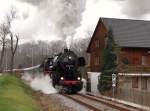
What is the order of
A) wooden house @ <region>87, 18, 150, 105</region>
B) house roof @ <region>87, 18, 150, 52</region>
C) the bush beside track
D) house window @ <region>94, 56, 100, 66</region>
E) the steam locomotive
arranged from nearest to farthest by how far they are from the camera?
1. the bush beside track
2. the steam locomotive
3. wooden house @ <region>87, 18, 150, 105</region>
4. house roof @ <region>87, 18, 150, 52</region>
5. house window @ <region>94, 56, 100, 66</region>

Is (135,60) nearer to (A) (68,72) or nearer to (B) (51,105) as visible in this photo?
(A) (68,72)

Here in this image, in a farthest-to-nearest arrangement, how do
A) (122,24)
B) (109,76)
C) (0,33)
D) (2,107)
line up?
(0,33)
(122,24)
(109,76)
(2,107)

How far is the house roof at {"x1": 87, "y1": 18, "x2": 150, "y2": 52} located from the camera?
50906 mm

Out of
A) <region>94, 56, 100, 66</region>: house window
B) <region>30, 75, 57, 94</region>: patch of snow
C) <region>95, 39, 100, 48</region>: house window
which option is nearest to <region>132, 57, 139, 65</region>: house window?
<region>94, 56, 100, 66</region>: house window

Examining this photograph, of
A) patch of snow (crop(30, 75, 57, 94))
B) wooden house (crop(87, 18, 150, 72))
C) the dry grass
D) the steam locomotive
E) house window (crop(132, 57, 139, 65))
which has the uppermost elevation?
wooden house (crop(87, 18, 150, 72))

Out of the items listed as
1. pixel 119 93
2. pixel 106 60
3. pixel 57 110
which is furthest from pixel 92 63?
pixel 57 110

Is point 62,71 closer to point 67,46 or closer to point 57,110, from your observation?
point 67,46

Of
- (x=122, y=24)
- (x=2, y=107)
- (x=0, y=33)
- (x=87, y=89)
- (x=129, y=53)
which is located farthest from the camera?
(x=0, y=33)

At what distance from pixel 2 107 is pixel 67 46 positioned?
28270 millimetres

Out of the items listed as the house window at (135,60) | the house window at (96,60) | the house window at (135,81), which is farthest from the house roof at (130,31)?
the house window at (96,60)

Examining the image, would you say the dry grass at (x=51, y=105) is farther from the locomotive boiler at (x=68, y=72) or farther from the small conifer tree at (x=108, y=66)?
the small conifer tree at (x=108, y=66)

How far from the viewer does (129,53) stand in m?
50.7

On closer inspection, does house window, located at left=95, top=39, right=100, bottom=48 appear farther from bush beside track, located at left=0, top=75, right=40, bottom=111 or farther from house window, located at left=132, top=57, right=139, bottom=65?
bush beside track, located at left=0, top=75, right=40, bottom=111

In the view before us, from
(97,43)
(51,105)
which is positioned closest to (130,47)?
(97,43)
